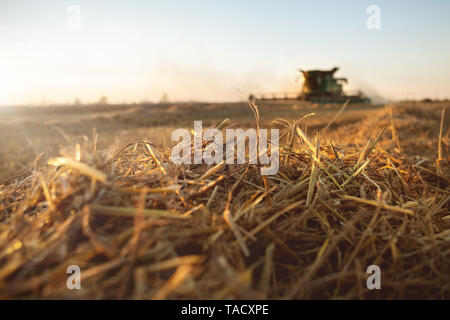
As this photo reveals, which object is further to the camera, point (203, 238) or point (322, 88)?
point (322, 88)

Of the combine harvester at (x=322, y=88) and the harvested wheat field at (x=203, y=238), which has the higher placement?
the combine harvester at (x=322, y=88)

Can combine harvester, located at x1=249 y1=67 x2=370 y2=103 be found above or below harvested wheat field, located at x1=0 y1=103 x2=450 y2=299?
above

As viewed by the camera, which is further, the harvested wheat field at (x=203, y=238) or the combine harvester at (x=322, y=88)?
the combine harvester at (x=322, y=88)

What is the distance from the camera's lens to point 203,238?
0.81 m

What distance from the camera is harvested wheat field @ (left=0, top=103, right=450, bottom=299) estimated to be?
68 centimetres

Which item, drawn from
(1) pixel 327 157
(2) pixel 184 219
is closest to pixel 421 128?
(1) pixel 327 157

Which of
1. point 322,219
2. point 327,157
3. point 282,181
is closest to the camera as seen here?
point 322,219

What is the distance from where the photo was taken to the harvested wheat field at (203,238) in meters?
0.68

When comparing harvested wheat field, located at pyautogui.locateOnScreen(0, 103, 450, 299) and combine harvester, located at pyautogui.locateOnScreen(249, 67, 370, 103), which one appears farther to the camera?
combine harvester, located at pyautogui.locateOnScreen(249, 67, 370, 103)

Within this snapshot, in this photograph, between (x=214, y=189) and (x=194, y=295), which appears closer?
(x=194, y=295)

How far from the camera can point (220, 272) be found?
673 millimetres
